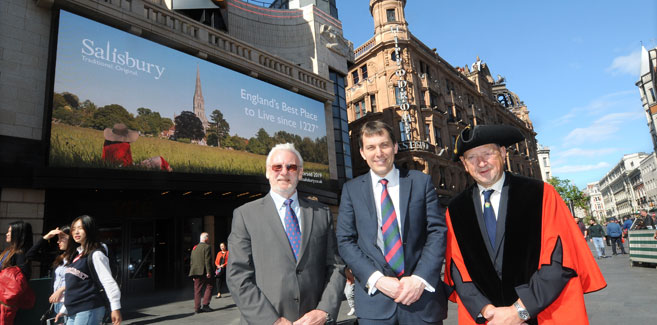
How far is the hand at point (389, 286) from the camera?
2443 millimetres

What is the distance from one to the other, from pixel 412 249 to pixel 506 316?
2.52ft

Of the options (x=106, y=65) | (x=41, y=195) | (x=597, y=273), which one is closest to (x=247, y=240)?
(x=597, y=273)

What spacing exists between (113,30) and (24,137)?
4.70m

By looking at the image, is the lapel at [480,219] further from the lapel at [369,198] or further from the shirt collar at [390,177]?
the lapel at [369,198]

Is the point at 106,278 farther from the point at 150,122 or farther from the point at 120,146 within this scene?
the point at 150,122

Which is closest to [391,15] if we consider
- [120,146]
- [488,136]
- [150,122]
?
[150,122]

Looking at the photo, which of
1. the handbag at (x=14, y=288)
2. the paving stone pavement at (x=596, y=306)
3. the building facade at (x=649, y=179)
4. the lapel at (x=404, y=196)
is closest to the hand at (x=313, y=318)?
the lapel at (x=404, y=196)

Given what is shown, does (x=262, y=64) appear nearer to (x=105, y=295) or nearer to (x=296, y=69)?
(x=296, y=69)

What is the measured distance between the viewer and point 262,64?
1848cm

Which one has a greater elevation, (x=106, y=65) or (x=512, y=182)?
(x=106, y=65)

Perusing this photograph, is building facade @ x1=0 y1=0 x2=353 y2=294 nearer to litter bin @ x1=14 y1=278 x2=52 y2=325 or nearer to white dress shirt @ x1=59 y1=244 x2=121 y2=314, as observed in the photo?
litter bin @ x1=14 y1=278 x2=52 y2=325

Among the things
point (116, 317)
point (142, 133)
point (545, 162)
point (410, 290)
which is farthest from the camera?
point (545, 162)

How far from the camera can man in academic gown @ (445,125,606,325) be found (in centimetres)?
244

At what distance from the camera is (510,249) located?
2580mm
